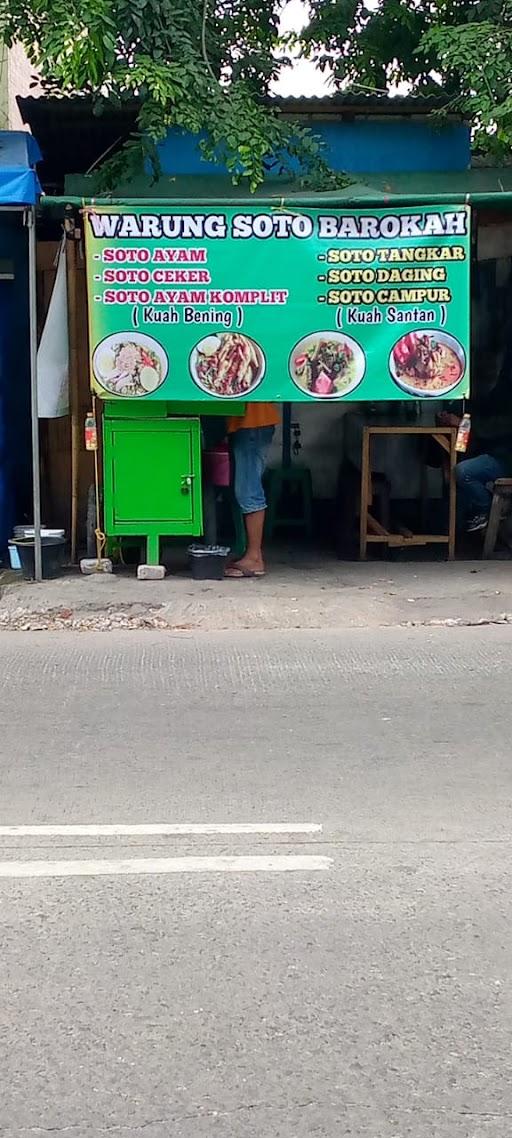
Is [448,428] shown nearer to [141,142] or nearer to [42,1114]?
[141,142]

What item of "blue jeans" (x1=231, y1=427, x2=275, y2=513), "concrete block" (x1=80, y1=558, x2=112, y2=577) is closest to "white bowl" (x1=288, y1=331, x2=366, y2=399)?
"blue jeans" (x1=231, y1=427, x2=275, y2=513)

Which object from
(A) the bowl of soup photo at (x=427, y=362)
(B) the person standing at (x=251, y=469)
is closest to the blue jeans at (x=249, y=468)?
(B) the person standing at (x=251, y=469)

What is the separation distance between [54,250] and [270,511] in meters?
2.89

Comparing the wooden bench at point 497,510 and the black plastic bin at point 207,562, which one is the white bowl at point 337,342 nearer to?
the black plastic bin at point 207,562

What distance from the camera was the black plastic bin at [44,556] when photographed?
8.95 m

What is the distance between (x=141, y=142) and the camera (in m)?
8.89

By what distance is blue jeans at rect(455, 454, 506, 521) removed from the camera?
34.0 ft

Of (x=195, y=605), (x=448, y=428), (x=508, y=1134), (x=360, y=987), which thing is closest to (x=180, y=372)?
(x=195, y=605)

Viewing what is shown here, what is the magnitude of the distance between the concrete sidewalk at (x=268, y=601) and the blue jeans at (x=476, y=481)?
3.82 ft

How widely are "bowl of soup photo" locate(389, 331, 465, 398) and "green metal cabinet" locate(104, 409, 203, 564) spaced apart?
60.2 inches

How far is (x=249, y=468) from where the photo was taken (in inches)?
359

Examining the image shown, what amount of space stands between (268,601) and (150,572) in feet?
3.37

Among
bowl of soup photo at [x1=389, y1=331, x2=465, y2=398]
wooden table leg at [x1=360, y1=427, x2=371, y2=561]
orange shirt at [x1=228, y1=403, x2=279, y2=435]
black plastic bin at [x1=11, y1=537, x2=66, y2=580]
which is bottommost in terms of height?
black plastic bin at [x1=11, y1=537, x2=66, y2=580]

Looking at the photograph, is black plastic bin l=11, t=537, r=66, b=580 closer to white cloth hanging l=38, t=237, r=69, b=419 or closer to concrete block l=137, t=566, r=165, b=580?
concrete block l=137, t=566, r=165, b=580
